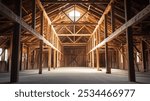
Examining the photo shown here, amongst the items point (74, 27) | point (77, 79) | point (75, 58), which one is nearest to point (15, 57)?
point (77, 79)

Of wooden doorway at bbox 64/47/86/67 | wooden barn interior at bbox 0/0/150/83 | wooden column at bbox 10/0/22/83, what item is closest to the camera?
wooden column at bbox 10/0/22/83

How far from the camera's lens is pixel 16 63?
578 cm

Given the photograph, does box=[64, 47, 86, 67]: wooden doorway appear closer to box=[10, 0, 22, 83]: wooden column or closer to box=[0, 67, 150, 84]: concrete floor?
box=[0, 67, 150, 84]: concrete floor

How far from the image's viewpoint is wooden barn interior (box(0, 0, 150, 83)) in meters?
6.00

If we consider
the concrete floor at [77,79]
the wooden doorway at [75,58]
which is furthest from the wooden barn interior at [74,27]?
the wooden doorway at [75,58]

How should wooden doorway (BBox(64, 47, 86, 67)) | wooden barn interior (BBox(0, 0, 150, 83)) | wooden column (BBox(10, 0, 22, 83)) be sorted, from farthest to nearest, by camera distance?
wooden doorway (BBox(64, 47, 86, 67))
wooden barn interior (BBox(0, 0, 150, 83))
wooden column (BBox(10, 0, 22, 83))

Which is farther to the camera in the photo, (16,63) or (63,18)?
(63,18)

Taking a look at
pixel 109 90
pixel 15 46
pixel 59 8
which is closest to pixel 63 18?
pixel 59 8

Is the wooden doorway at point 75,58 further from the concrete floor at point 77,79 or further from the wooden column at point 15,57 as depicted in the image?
the wooden column at point 15,57

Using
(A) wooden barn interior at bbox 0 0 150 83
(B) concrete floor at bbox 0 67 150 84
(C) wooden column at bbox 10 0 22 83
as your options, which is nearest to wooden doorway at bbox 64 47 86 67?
(A) wooden barn interior at bbox 0 0 150 83

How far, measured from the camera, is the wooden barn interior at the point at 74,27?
600cm

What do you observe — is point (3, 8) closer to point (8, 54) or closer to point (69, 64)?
point (8, 54)

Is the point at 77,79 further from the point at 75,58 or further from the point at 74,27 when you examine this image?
the point at 75,58

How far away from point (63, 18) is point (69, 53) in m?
11.8
